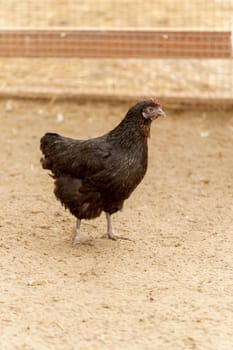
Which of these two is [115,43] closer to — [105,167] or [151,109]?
[151,109]

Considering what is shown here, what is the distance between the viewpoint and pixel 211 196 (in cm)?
551

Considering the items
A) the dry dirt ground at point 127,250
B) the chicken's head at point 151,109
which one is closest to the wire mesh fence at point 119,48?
the dry dirt ground at point 127,250

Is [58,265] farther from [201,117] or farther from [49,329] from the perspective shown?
[201,117]

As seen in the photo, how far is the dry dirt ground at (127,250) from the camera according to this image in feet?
11.5

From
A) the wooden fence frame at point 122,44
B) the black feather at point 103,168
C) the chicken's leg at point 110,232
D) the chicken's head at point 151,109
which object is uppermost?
the chicken's head at point 151,109

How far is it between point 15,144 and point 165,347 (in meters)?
3.35

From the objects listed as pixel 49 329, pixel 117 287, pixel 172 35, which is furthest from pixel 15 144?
pixel 49 329

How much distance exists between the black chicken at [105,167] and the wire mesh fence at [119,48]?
232cm

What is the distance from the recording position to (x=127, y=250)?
4.62 meters

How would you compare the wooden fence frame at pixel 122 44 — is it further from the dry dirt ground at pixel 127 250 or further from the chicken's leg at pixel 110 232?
the chicken's leg at pixel 110 232

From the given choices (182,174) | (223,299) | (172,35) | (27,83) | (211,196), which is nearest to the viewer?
(223,299)

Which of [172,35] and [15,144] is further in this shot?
[172,35]

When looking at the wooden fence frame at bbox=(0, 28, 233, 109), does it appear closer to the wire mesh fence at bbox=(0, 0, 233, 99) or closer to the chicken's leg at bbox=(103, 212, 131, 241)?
the wire mesh fence at bbox=(0, 0, 233, 99)

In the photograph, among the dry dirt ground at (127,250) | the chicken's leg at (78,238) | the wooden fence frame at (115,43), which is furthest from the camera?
the wooden fence frame at (115,43)
